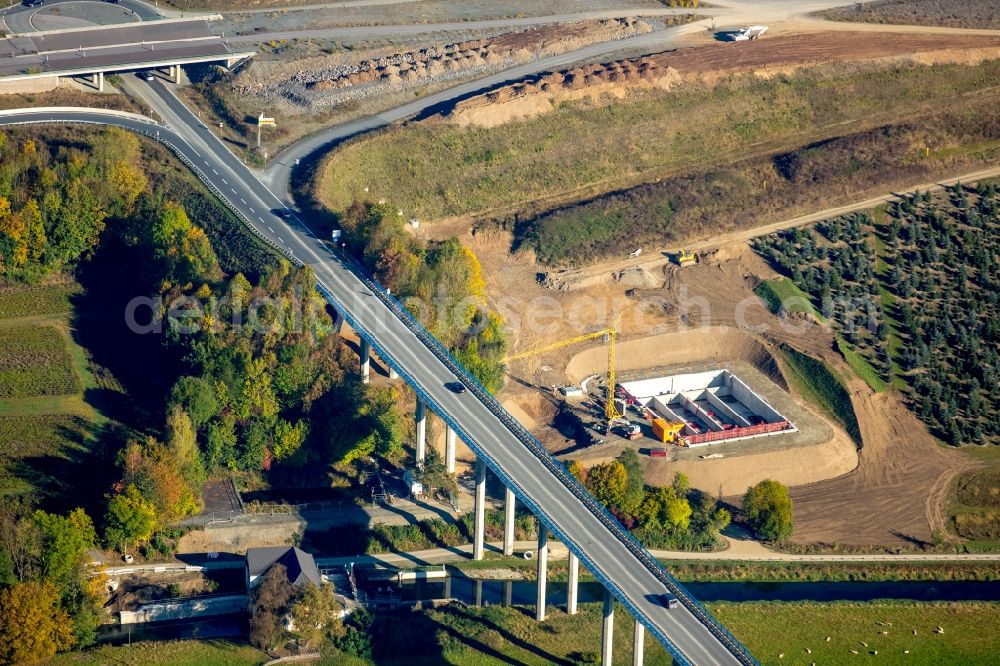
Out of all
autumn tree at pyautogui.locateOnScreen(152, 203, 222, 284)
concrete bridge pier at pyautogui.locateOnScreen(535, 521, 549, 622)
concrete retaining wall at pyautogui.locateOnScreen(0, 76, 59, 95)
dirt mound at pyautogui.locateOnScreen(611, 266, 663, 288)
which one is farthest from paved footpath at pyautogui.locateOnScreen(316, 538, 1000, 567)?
concrete retaining wall at pyautogui.locateOnScreen(0, 76, 59, 95)

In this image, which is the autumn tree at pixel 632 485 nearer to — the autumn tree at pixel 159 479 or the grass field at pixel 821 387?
the grass field at pixel 821 387

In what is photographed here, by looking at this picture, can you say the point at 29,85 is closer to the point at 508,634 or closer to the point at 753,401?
the point at 753,401

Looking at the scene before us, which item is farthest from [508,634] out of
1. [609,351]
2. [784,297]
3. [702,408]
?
[784,297]

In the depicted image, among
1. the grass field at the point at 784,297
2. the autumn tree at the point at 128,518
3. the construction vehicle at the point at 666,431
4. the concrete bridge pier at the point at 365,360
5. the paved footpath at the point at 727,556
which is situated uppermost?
the grass field at the point at 784,297

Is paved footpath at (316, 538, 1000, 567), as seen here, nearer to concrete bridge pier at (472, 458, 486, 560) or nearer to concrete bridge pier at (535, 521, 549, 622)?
concrete bridge pier at (472, 458, 486, 560)

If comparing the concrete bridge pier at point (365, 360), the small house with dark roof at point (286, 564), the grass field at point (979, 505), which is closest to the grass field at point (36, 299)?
the concrete bridge pier at point (365, 360)

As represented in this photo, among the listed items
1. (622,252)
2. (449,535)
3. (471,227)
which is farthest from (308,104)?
(449,535)
